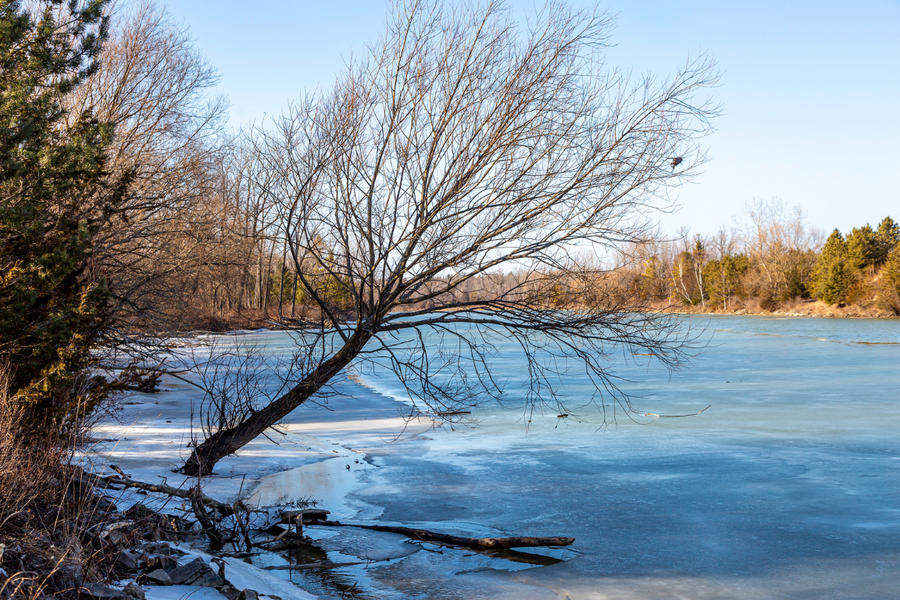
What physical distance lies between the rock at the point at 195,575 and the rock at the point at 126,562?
285 millimetres

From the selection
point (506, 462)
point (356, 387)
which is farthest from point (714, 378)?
point (506, 462)

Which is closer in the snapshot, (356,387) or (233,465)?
(233,465)

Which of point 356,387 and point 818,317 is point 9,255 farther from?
point 818,317

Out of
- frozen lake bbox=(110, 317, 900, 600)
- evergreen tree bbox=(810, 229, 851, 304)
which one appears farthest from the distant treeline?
frozen lake bbox=(110, 317, 900, 600)

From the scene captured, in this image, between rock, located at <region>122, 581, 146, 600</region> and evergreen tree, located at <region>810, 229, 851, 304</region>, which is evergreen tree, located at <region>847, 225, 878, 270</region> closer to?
evergreen tree, located at <region>810, 229, 851, 304</region>

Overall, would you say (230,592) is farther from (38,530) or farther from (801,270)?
(801,270)

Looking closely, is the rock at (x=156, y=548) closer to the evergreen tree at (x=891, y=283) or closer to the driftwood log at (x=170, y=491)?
the driftwood log at (x=170, y=491)

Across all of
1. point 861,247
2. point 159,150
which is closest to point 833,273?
point 861,247

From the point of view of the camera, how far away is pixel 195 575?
18.1 feet

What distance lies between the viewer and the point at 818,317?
2464 inches

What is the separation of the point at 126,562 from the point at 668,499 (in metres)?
7.48

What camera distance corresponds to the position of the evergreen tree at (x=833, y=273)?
206 ft

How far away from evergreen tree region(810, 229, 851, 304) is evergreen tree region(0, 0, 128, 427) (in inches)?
2587

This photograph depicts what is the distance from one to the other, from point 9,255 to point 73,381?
5.09ft
